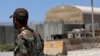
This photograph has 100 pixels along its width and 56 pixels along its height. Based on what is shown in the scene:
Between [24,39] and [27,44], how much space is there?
0.05m

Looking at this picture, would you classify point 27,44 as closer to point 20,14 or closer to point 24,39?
point 24,39

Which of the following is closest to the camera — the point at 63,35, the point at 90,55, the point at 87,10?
the point at 90,55

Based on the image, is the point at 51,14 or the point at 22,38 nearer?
the point at 22,38

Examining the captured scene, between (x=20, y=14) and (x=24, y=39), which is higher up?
(x=20, y=14)

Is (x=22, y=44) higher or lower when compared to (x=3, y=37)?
higher

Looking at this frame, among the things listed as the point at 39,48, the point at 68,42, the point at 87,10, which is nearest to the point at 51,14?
the point at 87,10

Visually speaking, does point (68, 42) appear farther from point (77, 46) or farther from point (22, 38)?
point (22, 38)

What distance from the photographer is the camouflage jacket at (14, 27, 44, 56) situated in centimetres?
274

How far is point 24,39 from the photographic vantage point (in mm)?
2779

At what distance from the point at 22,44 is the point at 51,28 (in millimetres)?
40453

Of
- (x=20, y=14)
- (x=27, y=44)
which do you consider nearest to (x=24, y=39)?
(x=27, y=44)

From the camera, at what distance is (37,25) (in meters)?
42.9

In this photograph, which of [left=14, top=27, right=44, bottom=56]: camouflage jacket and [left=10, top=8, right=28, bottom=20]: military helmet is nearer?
[left=14, top=27, right=44, bottom=56]: camouflage jacket

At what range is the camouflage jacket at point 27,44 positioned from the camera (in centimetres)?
274
